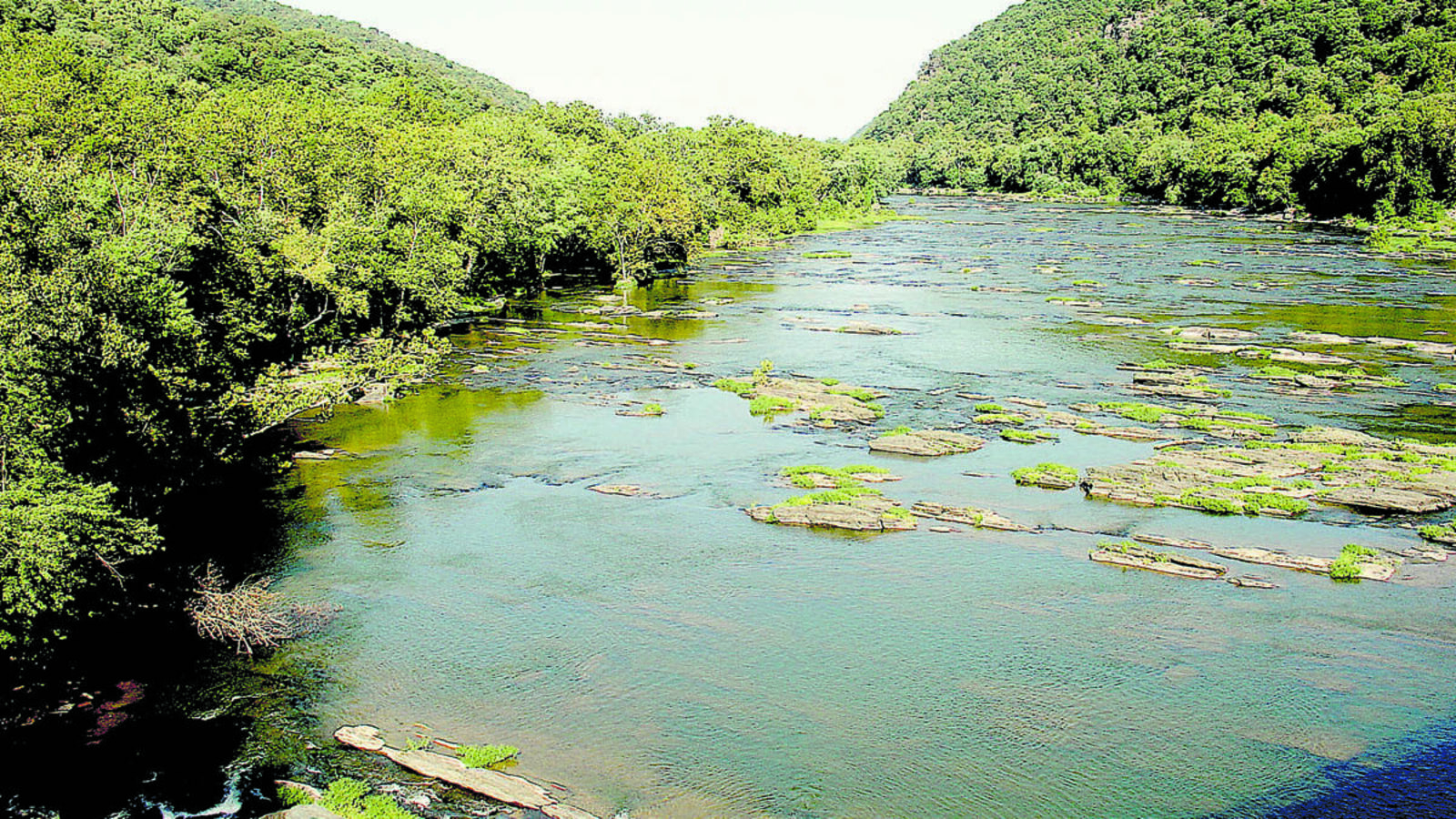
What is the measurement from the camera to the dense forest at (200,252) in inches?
916

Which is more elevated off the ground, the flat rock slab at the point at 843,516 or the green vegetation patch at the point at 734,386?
the green vegetation patch at the point at 734,386

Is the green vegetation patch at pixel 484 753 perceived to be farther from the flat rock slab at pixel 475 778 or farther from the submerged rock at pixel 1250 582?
the submerged rock at pixel 1250 582

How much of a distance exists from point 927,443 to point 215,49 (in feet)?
437

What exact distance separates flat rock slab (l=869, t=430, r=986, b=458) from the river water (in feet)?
2.61

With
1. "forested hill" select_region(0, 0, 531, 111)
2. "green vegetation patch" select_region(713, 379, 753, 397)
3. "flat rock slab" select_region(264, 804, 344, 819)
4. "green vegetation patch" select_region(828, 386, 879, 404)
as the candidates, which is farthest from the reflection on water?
"forested hill" select_region(0, 0, 531, 111)

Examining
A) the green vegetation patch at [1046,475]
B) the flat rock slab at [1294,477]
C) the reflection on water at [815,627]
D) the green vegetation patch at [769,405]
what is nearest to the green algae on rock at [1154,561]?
the reflection on water at [815,627]

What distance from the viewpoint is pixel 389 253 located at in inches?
2259

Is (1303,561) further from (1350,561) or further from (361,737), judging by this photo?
(361,737)

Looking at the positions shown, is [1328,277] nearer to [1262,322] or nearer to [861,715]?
[1262,322]

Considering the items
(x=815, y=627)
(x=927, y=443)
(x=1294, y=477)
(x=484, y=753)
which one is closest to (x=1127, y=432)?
(x=1294, y=477)

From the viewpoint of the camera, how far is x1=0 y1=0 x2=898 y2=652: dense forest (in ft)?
76.3

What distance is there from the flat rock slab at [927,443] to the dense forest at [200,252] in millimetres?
22757

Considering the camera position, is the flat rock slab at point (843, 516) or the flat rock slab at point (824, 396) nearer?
the flat rock slab at point (843, 516)

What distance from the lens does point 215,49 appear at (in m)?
139
